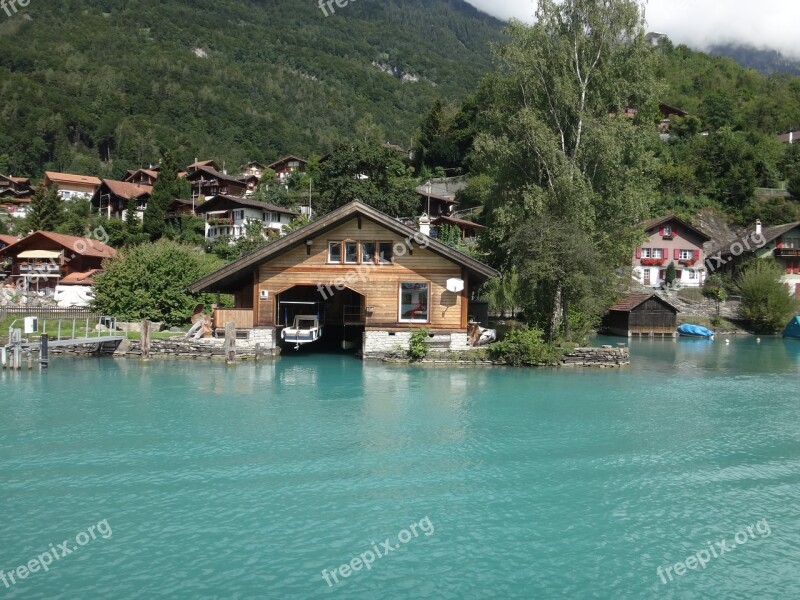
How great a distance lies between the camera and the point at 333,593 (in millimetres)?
8422

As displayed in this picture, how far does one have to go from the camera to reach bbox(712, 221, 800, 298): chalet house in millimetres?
59375

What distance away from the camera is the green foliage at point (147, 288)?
31.8 metres

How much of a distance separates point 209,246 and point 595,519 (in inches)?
2147

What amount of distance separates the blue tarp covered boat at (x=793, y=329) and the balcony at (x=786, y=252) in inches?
508

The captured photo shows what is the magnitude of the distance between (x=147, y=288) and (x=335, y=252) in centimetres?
1088

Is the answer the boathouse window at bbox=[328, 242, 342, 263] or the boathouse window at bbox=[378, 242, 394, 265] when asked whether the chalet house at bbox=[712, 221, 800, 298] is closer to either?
the boathouse window at bbox=[378, 242, 394, 265]

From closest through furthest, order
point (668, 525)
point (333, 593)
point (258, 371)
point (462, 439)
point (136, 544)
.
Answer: point (333, 593), point (136, 544), point (668, 525), point (462, 439), point (258, 371)

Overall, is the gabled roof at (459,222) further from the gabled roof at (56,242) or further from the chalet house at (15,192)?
the chalet house at (15,192)

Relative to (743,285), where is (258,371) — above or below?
below

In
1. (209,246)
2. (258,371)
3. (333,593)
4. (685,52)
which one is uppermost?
(685,52)

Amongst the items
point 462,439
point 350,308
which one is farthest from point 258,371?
point 462,439

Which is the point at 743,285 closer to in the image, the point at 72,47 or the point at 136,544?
the point at 136,544

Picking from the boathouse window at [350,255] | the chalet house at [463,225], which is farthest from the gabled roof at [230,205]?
the boathouse window at [350,255]

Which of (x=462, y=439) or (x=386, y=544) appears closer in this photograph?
(x=386, y=544)
